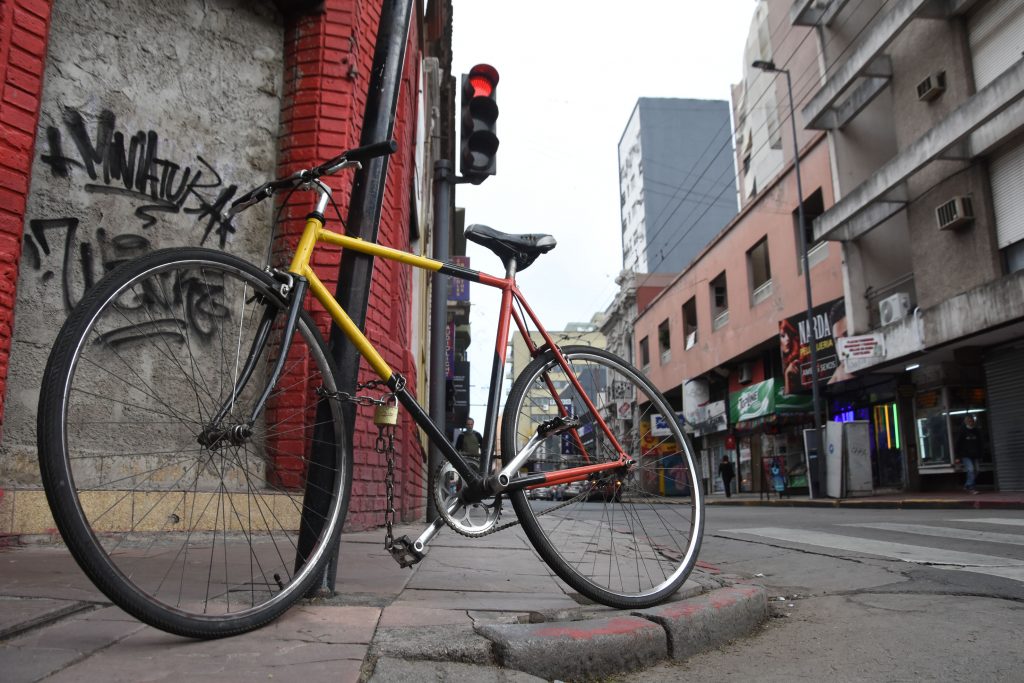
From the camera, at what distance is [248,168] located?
4.61 metres

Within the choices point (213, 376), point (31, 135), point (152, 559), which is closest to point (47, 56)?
point (31, 135)

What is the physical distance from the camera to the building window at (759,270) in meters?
22.5

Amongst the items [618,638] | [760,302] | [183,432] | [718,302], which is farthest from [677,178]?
[183,432]

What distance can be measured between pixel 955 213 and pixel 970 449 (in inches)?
181

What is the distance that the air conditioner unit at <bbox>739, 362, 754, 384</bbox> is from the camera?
24.1 metres

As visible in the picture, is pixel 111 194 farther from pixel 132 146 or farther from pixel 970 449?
pixel 970 449

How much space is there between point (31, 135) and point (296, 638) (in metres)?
2.89

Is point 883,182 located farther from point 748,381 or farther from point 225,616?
point 225,616

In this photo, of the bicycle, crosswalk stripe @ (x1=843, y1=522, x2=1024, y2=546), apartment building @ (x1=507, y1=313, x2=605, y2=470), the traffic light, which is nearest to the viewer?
the bicycle

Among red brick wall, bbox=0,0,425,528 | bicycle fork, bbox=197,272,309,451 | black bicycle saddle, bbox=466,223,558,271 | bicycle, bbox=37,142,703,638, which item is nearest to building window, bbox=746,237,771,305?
red brick wall, bbox=0,0,425,528

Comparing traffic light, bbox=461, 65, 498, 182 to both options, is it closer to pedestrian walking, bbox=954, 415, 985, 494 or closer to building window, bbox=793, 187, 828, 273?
pedestrian walking, bbox=954, 415, 985, 494

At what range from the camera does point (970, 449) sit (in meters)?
13.9

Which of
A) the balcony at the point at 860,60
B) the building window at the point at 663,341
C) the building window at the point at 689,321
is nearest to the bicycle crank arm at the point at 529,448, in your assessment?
the balcony at the point at 860,60

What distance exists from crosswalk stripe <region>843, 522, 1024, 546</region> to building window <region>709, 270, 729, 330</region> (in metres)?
19.5
